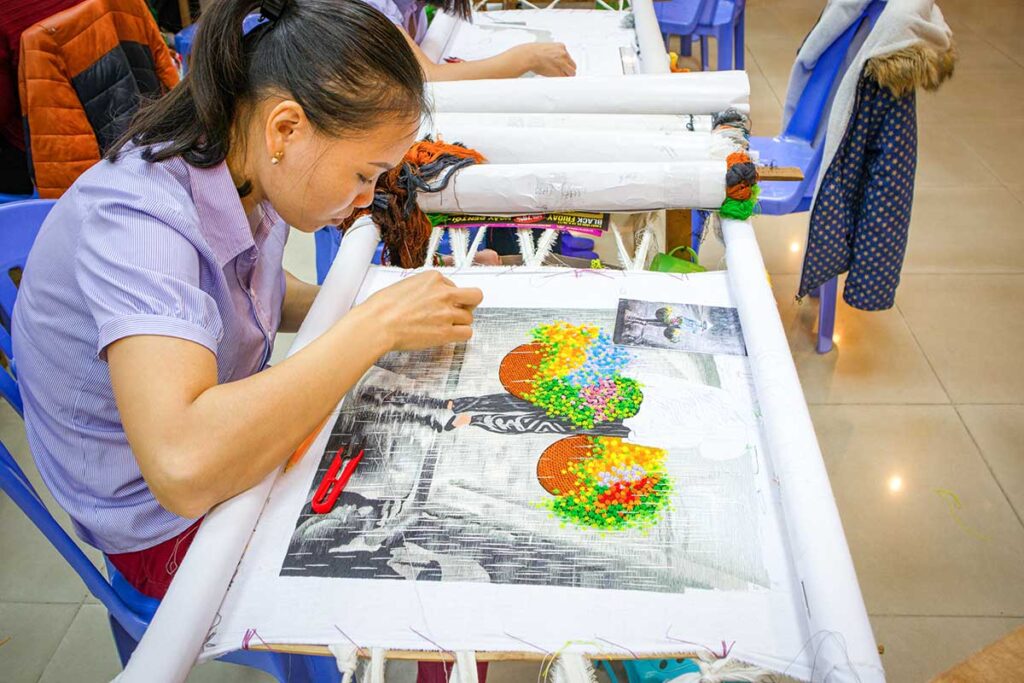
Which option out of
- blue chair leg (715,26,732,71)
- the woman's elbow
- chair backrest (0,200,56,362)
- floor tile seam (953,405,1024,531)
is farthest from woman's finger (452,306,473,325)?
blue chair leg (715,26,732,71)

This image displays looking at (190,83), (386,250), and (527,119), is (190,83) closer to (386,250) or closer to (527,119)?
(386,250)

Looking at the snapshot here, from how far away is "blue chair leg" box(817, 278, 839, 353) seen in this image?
2.11 m

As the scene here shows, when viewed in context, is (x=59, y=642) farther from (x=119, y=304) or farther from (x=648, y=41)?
(x=648, y=41)

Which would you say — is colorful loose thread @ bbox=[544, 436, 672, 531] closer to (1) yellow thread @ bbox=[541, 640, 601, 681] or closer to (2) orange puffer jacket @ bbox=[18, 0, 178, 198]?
(1) yellow thread @ bbox=[541, 640, 601, 681]

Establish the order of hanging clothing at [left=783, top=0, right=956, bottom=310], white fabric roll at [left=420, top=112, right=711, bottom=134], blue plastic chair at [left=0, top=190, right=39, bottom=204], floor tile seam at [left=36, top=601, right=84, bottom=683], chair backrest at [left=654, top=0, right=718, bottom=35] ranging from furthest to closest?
chair backrest at [left=654, top=0, right=718, bottom=35]
blue plastic chair at [left=0, top=190, right=39, bottom=204]
hanging clothing at [left=783, top=0, right=956, bottom=310]
floor tile seam at [left=36, top=601, right=84, bottom=683]
white fabric roll at [left=420, top=112, right=711, bottom=134]

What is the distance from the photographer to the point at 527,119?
4.28 feet

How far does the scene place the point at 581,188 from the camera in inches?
43.7

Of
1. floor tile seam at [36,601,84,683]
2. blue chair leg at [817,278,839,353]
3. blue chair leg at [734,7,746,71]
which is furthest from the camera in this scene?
blue chair leg at [734,7,746,71]

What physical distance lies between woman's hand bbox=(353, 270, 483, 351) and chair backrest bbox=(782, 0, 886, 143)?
1.44 metres

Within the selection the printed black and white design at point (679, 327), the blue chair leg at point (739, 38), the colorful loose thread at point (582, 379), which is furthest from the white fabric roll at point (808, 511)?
the blue chair leg at point (739, 38)

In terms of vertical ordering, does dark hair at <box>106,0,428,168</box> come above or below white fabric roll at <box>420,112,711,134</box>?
above

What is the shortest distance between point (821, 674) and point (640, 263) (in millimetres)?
615

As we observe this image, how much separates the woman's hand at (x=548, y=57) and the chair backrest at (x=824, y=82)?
747 millimetres

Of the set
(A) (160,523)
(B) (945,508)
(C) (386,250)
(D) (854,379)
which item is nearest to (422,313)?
(C) (386,250)
